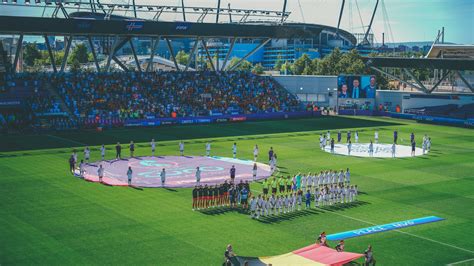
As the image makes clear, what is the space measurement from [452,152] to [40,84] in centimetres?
4358

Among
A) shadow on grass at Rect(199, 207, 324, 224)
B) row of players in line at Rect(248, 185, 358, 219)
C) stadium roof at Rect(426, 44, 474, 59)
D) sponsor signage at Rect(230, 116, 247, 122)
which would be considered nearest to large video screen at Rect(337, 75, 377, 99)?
stadium roof at Rect(426, 44, 474, 59)

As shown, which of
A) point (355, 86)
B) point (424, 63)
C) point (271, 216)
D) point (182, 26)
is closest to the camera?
point (271, 216)

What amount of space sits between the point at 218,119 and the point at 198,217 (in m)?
45.6

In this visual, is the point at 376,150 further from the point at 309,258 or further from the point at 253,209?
the point at 309,258

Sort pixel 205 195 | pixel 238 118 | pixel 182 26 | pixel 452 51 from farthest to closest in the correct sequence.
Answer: pixel 452 51 < pixel 182 26 < pixel 238 118 < pixel 205 195

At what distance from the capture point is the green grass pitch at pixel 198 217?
26094 millimetres

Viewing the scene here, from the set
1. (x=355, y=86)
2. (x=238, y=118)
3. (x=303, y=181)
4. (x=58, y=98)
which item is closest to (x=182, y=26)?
(x=238, y=118)

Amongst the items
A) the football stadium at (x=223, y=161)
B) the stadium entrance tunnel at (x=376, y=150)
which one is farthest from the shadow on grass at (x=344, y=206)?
the stadium entrance tunnel at (x=376, y=150)

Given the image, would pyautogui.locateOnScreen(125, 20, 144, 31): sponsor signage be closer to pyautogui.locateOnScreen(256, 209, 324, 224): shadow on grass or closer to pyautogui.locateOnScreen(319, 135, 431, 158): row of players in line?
pyautogui.locateOnScreen(319, 135, 431, 158): row of players in line

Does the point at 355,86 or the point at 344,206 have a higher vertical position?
the point at 355,86

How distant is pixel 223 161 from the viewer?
48.7 m

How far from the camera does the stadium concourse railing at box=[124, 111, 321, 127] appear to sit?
7084 centimetres

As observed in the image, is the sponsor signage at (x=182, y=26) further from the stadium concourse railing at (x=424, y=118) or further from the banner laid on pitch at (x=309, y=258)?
the banner laid on pitch at (x=309, y=258)

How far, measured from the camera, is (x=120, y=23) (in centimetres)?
7419
